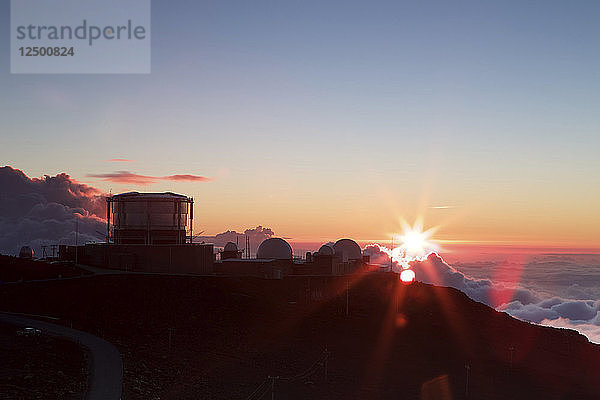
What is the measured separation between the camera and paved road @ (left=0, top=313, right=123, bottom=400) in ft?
82.2

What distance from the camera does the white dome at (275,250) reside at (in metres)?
74.9

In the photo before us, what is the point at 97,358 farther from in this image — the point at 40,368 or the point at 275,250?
the point at 275,250

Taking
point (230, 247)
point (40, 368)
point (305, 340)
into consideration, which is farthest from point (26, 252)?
point (40, 368)

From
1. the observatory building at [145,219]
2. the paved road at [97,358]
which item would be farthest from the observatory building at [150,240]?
the paved road at [97,358]

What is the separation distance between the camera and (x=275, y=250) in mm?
75125

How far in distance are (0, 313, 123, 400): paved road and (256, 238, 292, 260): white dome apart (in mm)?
39155

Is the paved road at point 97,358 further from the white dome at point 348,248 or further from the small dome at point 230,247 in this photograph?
the white dome at point 348,248

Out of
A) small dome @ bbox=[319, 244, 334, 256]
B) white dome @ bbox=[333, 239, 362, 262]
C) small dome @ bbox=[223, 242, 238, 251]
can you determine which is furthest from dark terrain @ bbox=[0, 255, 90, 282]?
white dome @ bbox=[333, 239, 362, 262]

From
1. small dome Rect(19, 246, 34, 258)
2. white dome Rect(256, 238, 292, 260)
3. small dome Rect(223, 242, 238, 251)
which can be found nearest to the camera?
small dome Rect(19, 246, 34, 258)

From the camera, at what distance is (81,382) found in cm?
2594

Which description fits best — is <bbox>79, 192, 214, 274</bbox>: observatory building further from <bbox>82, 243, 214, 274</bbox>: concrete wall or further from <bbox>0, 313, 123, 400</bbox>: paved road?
<bbox>0, 313, 123, 400</bbox>: paved road

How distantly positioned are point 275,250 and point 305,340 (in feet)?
92.3

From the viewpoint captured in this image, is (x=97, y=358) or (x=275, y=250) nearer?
(x=97, y=358)

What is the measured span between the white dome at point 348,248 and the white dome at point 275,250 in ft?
43.3
